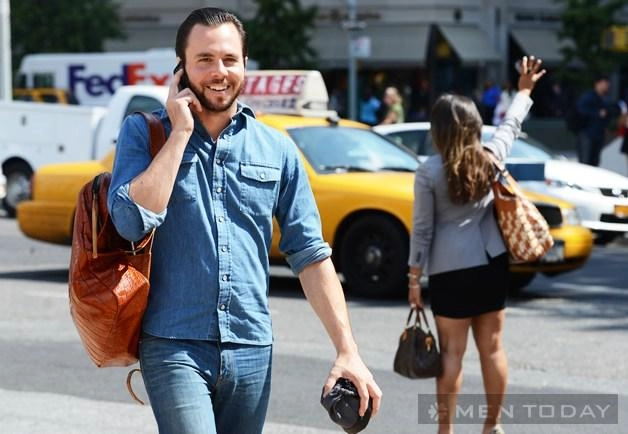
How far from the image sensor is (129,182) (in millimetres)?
3805

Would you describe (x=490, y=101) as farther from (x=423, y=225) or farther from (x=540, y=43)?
(x=423, y=225)

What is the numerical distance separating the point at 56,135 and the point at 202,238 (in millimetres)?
17919

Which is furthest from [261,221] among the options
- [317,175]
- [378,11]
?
[378,11]

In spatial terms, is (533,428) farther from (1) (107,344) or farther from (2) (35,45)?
(2) (35,45)

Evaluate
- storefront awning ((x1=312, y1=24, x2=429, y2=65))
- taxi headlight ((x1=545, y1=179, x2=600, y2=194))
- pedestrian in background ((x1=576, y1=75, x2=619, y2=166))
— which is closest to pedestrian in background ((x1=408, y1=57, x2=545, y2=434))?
taxi headlight ((x1=545, y1=179, x2=600, y2=194))

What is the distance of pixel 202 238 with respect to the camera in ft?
12.8

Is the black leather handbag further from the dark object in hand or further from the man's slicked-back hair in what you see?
the man's slicked-back hair

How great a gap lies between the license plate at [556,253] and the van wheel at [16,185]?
11304 millimetres

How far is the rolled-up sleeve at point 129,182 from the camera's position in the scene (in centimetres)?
374

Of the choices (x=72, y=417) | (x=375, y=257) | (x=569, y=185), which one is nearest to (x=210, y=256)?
(x=72, y=417)

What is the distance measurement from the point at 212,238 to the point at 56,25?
3886 centimetres

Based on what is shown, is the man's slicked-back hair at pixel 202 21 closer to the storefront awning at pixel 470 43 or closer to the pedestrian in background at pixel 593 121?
the pedestrian in background at pixel 593 121

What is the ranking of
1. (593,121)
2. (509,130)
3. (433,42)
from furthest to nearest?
(433,42) < (593,121) < (509,130)

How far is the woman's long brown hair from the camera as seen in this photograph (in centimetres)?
659
